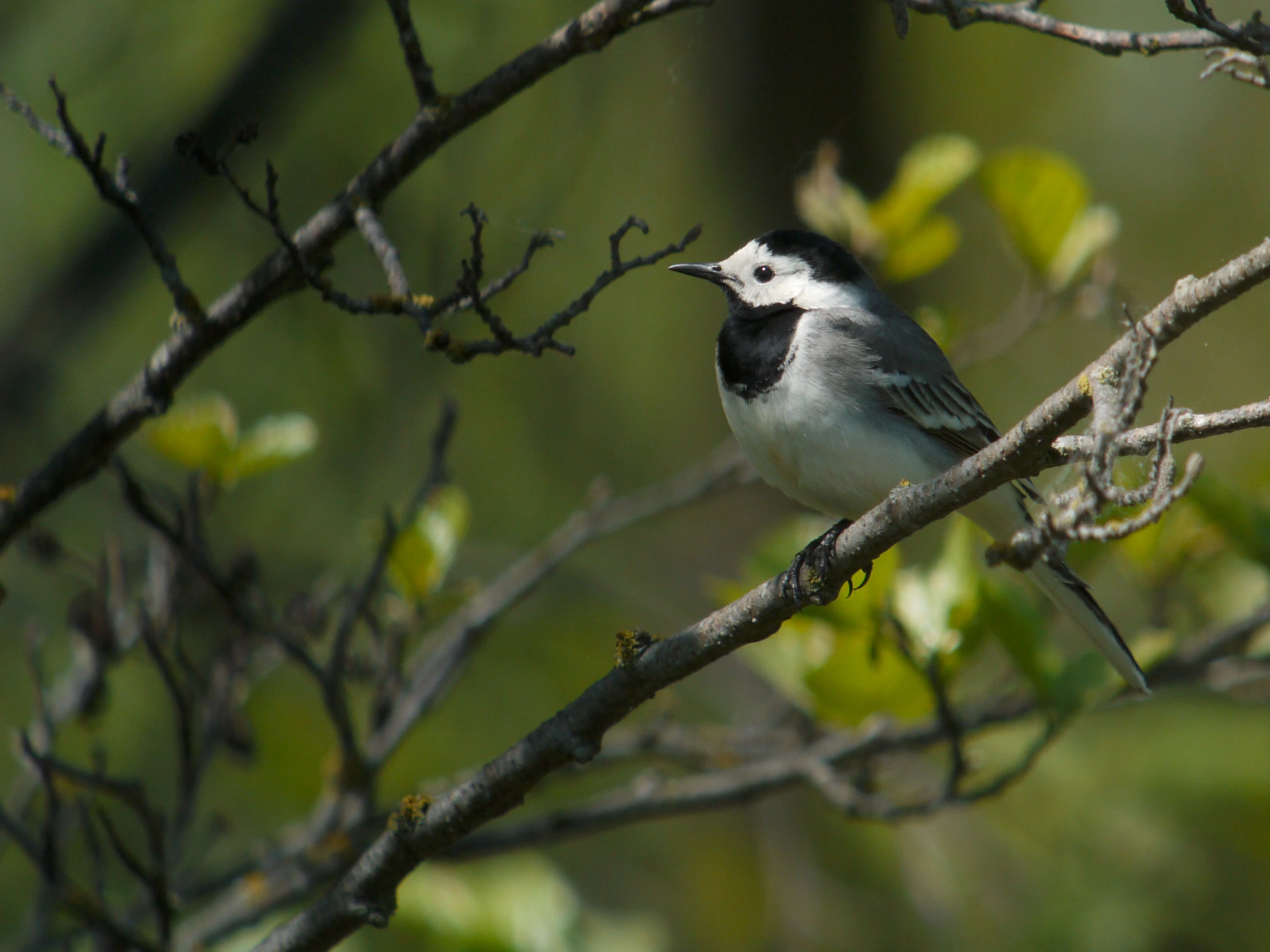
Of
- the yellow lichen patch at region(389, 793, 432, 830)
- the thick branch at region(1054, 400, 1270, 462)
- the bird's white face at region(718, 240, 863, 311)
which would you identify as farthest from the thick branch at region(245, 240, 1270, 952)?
the bird's white face at region(718, 240, 863, 311)

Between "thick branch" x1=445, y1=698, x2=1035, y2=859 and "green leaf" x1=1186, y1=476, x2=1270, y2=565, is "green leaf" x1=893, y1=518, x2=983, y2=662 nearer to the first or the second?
"thick branch" x1=445, y1=698, x2=1035, y2=859

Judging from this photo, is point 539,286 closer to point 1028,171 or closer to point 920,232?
point 920,232

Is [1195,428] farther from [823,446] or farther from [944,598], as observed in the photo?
[944,598]

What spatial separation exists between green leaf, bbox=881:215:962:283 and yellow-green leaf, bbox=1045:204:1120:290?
12.4 inches

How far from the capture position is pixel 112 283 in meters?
3.65

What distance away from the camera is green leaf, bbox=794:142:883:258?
3707mm

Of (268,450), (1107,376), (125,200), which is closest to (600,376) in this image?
(268,450)

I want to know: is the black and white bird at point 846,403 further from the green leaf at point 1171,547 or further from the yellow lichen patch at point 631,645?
the yellow lichen patch at point 631,645

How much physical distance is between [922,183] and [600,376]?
114 inches

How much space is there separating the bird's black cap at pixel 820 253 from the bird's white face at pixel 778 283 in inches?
A: 0.5

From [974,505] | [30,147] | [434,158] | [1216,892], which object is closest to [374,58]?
[434,158]

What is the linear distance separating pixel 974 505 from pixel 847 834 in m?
2.48

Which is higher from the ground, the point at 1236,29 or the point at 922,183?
the point at 922,183

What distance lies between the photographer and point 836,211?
12.5 ft
